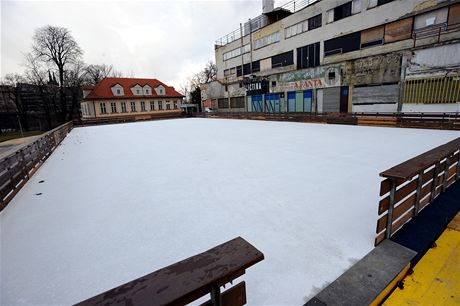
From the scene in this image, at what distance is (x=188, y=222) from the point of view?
3176 millimetres

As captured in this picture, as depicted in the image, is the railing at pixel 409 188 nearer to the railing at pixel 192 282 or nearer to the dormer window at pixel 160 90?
the railing at pixel 192 282

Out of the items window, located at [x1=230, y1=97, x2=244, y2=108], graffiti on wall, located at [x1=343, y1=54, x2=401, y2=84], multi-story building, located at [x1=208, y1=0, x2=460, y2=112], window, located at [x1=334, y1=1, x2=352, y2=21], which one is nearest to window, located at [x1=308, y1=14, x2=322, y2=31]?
multi-story building, located at [x1=208, y1=0, x2=460, y2=112]

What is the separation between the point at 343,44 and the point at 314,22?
4051mm

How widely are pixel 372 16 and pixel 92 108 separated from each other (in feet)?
111

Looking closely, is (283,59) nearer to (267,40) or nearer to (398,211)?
(267,40)

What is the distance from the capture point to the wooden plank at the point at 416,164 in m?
2.14

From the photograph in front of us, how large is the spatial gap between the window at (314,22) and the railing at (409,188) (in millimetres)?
21975

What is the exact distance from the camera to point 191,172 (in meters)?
5.53

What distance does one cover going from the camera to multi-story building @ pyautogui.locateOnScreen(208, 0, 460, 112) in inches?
534

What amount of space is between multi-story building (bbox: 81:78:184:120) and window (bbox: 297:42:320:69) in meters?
21.5

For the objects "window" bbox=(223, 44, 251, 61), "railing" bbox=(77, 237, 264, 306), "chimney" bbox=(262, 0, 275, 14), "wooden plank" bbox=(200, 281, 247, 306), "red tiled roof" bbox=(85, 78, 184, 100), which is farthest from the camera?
"red tiled roof" bbox=(85, 78, 184, 100)

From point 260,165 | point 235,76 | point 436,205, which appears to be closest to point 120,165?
point 260,165

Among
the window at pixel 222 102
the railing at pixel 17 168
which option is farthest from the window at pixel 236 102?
the railing at pixel 17 168

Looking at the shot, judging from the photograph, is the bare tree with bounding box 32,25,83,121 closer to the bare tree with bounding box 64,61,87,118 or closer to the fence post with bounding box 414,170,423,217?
the bare tree with bounding box 64,61,87,118
